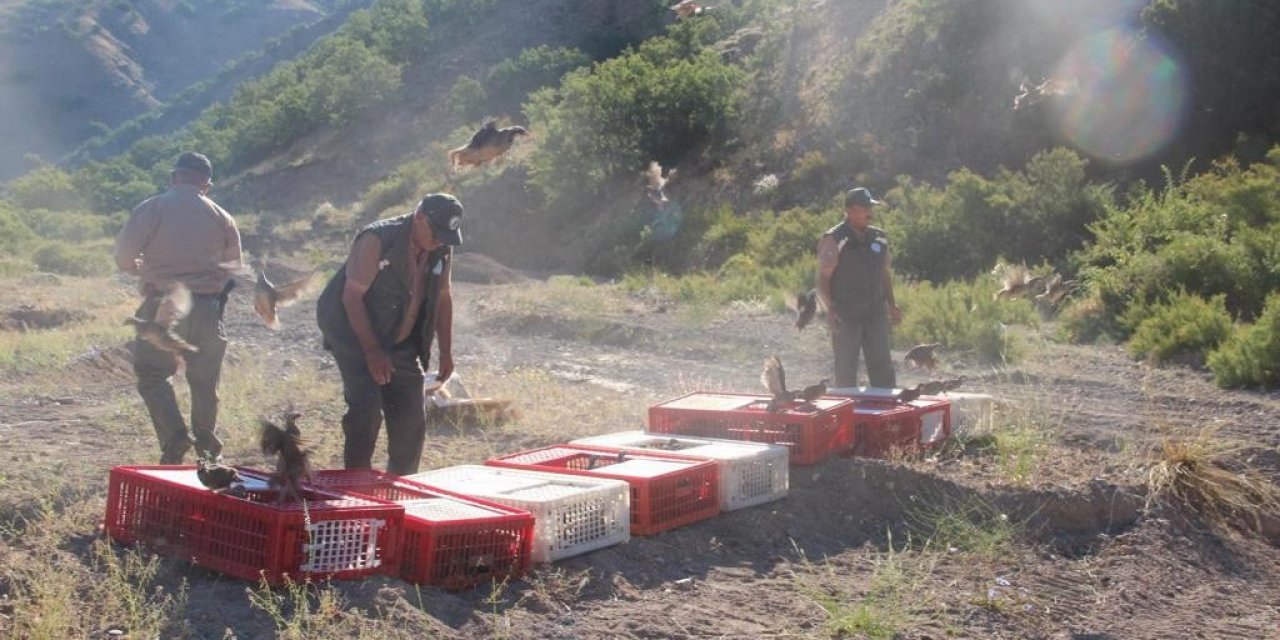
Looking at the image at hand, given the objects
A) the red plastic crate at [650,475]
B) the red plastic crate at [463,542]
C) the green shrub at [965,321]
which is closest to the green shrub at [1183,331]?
the green shrub at [965,321]

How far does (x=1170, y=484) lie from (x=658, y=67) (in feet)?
100

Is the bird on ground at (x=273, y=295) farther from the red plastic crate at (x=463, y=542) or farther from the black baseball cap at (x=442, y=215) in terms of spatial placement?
the red plastic crate at (x=463, y=542)

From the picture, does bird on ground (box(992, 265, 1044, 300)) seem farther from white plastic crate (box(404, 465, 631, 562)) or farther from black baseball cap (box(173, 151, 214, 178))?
white plastic crate (box(404, 465, 631, 562))

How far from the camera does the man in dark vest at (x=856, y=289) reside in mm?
7820

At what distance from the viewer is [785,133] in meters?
30.8

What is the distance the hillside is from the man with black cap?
84660 millimetres

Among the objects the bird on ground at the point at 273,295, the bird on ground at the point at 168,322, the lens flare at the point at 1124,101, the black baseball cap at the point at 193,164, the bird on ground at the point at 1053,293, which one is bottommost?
the bird on ground at the point at 168,322

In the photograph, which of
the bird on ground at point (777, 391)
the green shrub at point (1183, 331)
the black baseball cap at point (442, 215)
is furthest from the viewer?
the green shrub at point (1183, 331)

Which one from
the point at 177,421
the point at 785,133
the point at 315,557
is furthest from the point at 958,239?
the point at 315,557

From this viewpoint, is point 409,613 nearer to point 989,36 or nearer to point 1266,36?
point 1266,36

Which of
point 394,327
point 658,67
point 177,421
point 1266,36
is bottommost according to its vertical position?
point 177,421

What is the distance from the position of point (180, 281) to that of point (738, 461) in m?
2.90

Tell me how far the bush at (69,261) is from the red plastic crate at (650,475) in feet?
83.6

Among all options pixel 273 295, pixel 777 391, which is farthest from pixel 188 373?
pixel 777 391
